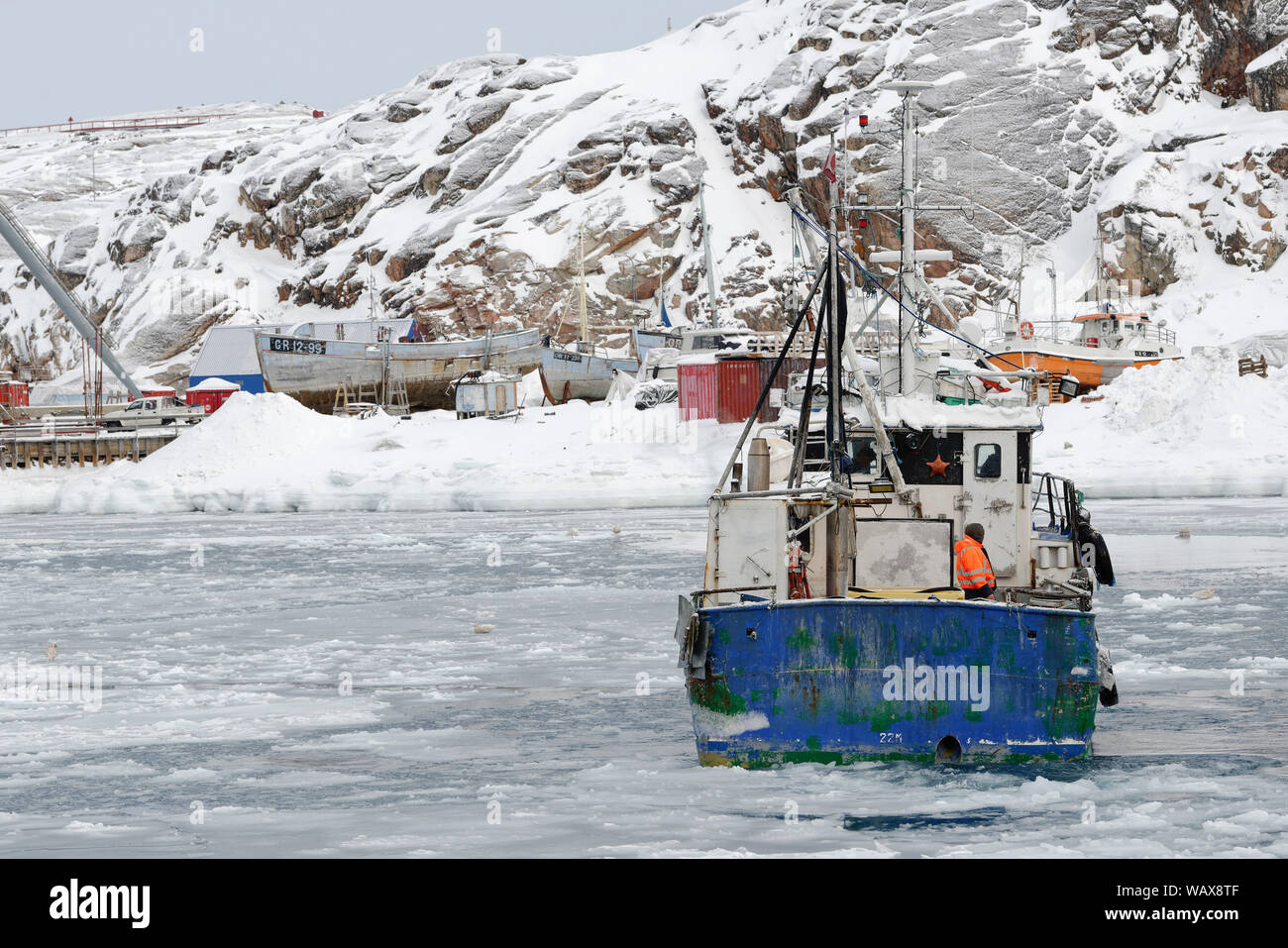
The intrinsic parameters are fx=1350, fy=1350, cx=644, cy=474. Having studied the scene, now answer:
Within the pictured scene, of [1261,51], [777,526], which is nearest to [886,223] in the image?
[1261,51]

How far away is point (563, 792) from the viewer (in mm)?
9625

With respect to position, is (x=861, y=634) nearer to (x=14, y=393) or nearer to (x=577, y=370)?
(x=577, y=370)

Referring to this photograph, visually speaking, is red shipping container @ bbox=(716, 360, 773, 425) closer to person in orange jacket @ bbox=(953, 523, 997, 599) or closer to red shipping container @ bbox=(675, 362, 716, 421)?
red shipping container @ bbox=(675, 362, 716, 421)

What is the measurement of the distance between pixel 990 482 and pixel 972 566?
223cm

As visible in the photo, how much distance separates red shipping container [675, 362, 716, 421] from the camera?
44.1 m

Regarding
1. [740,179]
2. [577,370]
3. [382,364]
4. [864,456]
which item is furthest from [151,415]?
[864,456]

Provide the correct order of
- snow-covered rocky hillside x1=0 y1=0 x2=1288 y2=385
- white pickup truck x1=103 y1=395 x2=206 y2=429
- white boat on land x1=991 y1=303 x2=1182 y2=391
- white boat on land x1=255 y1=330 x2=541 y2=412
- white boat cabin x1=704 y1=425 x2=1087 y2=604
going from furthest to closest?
1. snow-covered rocky hillside x1=0 y1=0 x2=1288 y2=385
2. white boat on land x1=255 y1=330 x2=541 y2=412
3. white pickup truck x1=103 y1=395 x2=206 y2=429
4. white boat on land x1=991 y1=303 x2=1182 y2=391
5. white boat cabin x1=704 y1=425 x2=1087 y2=604

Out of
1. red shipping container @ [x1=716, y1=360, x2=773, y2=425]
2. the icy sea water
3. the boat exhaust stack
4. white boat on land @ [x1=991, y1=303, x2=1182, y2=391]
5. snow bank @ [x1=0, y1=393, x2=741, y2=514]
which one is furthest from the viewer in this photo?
white boat on land @ [x1=991, y1=303, x2=1182, y2=391]

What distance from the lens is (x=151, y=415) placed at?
61.5 m

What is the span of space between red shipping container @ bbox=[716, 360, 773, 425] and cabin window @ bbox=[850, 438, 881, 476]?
99.7 ft

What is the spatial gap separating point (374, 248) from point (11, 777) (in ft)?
269

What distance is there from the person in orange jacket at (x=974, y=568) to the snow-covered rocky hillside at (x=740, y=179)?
2237 inches

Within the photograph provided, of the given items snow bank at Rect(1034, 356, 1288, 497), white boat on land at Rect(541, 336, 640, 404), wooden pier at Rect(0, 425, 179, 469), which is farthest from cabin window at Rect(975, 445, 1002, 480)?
white boat on land at Rect(541, 336, 640, 404)
